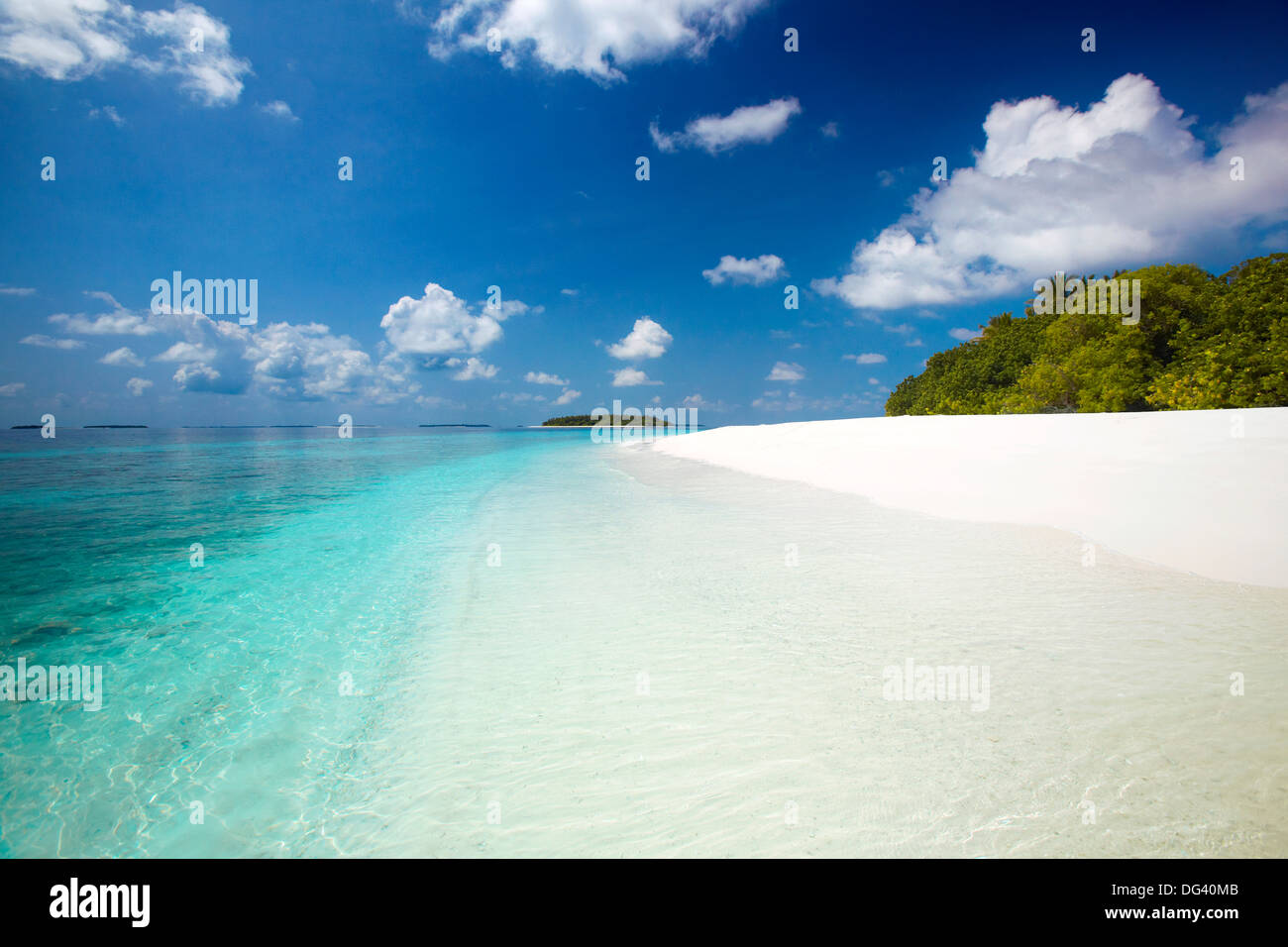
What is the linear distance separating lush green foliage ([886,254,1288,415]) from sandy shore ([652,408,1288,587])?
17.1m

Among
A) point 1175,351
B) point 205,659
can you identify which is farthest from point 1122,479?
point 1175,351

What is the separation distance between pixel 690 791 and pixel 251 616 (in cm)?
676

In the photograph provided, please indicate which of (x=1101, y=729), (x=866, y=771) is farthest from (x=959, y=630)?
(x=866, y=771)

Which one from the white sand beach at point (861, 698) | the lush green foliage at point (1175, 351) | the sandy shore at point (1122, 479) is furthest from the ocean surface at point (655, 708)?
the lush green foliage at point (1175, 351)

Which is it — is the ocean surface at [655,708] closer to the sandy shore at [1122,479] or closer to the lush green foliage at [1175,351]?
the sandy shore at [1122,479]

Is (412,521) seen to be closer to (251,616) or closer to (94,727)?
(251,616)

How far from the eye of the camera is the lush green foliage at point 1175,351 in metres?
23.9

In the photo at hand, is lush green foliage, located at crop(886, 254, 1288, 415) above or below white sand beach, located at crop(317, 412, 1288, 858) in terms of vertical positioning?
above

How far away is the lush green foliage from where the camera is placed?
78.4 ft

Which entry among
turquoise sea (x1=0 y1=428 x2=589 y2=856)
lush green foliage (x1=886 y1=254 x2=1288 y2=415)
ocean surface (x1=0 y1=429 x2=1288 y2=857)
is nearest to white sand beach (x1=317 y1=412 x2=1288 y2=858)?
ocean surface (x1=0 y1=429 x2=1288 y2=857)

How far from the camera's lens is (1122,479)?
404 inches

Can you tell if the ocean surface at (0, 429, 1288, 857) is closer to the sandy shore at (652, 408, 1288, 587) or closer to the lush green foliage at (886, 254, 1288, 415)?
the sandy shore at (652, 408, 1288, 587)
